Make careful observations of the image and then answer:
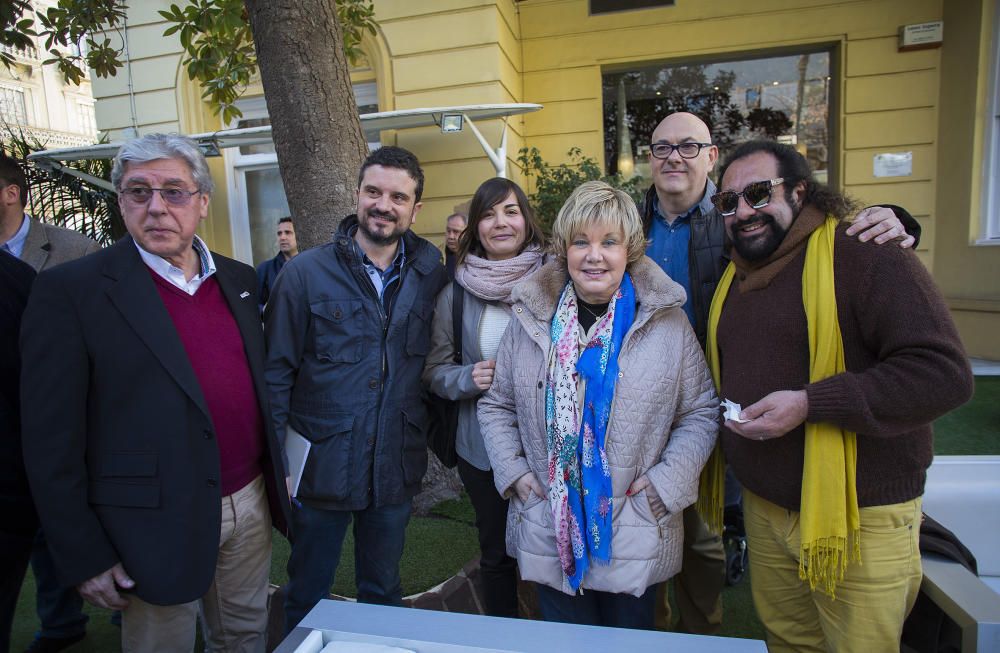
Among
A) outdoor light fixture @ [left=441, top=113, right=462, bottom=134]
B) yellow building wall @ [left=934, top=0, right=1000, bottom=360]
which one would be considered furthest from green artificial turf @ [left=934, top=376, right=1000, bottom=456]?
outdoor light fixture @ [left=441, top=113, right=462, bottom=134]

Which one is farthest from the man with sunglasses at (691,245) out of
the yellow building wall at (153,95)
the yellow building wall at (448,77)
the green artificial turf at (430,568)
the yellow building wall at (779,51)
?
the yellow building wall at (153,95)

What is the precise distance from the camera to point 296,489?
231 centimetres

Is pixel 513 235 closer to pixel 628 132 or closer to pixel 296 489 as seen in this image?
pixel 296 489

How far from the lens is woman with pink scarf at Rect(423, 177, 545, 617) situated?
2.42m

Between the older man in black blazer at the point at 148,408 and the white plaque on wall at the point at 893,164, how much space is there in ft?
23.3

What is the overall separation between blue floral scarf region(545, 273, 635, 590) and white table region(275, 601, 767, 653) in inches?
25.1

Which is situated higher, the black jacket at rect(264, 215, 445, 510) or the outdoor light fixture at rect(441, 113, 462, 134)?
the outdoor light fixture at rect(441, 113, 462, 134)

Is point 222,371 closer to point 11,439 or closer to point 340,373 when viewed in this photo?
point 340,373

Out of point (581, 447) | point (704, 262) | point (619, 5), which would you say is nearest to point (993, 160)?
point (619, 5)

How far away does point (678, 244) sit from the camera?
2.68 m

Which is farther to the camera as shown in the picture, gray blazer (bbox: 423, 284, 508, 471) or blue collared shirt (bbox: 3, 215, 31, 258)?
blue collared shirt (bbox: 3, 215, 31, 258)

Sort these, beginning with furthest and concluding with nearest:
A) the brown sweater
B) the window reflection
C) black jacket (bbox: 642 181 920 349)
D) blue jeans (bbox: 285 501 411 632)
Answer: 1. the window reflection
2. black jacket (bbox: 642 181 920 349)
3. blue jeans (bbox: 285 501 411 632)
4. the brown sweater

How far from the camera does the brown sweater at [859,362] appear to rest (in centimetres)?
160

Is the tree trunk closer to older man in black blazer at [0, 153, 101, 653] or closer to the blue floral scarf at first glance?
older man in black blazer at [0, 153, 101, 653]
